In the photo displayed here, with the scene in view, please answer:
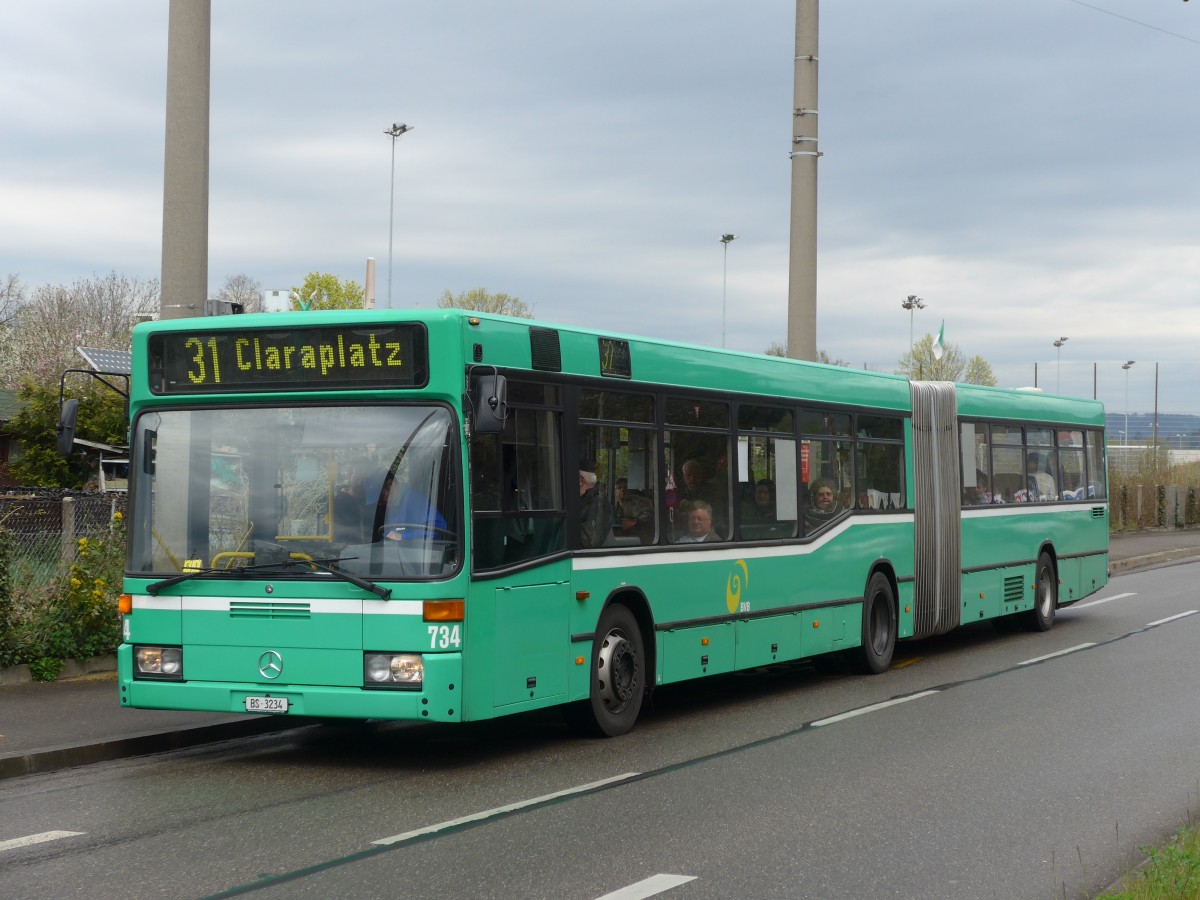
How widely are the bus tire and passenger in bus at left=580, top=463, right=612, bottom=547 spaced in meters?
0.53

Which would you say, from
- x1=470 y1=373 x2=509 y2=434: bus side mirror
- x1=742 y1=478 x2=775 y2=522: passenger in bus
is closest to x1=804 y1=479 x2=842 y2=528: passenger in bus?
x1=742 y1=478 x2=775 y2=522: passenger in bus

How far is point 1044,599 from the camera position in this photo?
19.2 meters

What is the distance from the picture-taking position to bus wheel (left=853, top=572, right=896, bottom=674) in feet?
48.1

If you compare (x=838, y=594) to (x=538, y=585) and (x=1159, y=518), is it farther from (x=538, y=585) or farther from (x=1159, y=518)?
(x=1159, y=518)

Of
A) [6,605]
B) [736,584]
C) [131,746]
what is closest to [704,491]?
[736,584]

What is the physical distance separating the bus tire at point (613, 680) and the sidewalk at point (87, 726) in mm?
2296

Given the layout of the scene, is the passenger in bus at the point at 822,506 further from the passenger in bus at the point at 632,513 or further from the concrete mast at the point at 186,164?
the concrete mast at the point at 186,164

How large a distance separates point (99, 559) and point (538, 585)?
5.59 m

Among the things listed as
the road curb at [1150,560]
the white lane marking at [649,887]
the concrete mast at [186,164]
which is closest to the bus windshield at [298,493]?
the concrete mast at [186,164]

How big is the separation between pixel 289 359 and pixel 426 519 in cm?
138

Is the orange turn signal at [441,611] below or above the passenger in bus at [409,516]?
below

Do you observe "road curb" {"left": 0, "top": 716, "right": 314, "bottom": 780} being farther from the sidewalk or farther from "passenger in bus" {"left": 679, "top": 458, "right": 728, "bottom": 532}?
"passenger in bus" {"left": 679, "top": 458, "right": 728, "bottom": 532}

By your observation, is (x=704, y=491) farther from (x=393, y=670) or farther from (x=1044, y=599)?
(x=1044, y=599)

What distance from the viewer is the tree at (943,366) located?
276 feet
